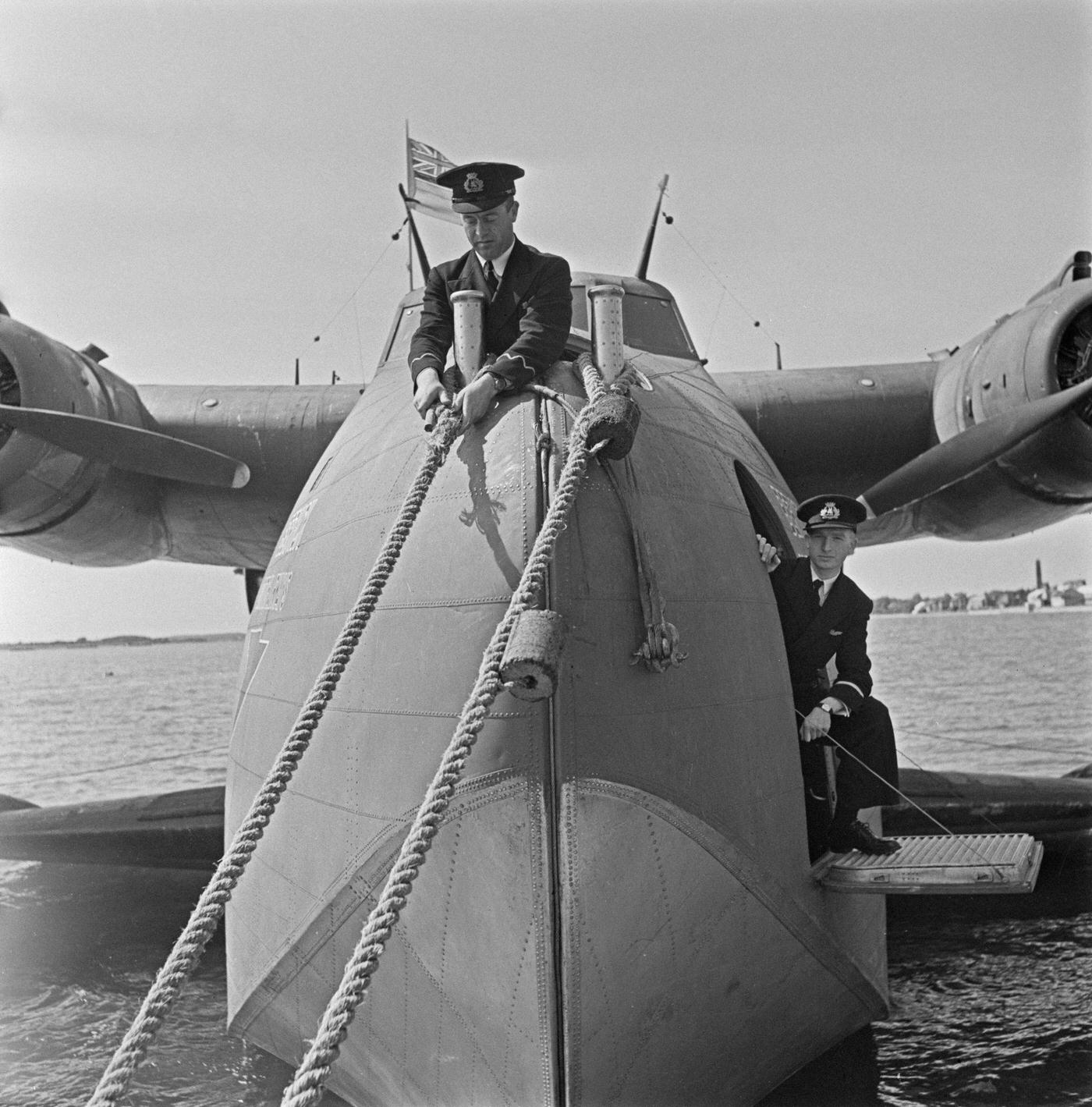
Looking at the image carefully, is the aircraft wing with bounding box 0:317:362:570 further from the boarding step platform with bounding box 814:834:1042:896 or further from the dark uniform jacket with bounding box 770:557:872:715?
the boarding step platform with bounding box 814:834:1042:896

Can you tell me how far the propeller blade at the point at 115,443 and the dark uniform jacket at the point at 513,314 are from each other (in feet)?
10.5

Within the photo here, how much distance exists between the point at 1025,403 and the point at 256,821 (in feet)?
23.3

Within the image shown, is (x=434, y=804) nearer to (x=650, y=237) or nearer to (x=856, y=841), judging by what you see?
(x=856, y=841)

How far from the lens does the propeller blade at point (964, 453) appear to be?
7.09 metres

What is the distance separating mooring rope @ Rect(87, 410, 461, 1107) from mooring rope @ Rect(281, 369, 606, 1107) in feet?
1.42

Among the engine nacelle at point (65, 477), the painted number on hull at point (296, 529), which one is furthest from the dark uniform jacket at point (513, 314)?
the engine nacelle at point (65, 477)

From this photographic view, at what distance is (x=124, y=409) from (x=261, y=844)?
5.64 m

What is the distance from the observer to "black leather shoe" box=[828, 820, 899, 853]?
486 centimetres

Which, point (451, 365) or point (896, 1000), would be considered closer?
point (451, 365)

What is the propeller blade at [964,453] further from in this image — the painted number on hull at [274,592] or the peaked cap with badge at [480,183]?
the painted number on hull at [274,592]

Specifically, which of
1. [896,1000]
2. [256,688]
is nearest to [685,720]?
[256,688]

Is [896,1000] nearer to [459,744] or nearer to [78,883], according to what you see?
[459,744]

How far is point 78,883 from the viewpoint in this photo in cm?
1171

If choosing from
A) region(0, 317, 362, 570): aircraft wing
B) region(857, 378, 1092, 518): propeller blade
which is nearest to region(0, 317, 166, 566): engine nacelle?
region(0, 317, 362, 570): aircraft wing
